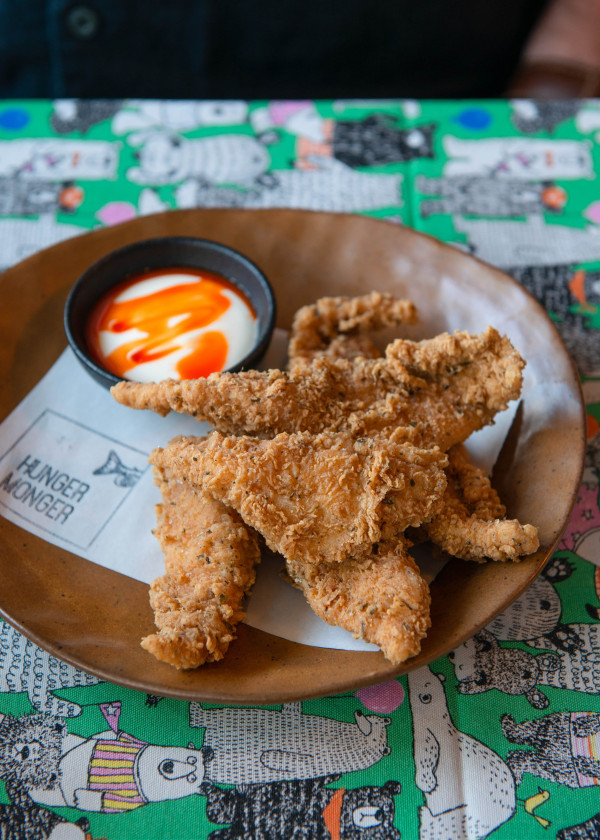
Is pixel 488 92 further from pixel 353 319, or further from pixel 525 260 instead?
pixel 353 319

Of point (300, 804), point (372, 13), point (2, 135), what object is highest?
point (372, 13)

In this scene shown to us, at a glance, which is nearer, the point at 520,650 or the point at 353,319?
the point at 520,650

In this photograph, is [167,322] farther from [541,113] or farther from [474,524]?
[541,113]

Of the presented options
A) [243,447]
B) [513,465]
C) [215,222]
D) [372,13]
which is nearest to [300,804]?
[243,447]

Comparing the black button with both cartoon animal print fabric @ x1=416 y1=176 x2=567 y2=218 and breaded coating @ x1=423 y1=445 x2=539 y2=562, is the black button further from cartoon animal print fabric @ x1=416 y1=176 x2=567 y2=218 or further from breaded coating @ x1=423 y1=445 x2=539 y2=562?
breaded coating @ x1=423 y1=445 x2=539 y2=562

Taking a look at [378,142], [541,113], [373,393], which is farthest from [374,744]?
[541,113]

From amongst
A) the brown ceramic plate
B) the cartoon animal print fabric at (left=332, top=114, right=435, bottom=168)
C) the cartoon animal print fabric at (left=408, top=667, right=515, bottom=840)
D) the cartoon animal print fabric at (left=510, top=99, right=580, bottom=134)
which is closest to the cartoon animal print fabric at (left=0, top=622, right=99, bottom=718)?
the brown ceramic plate
